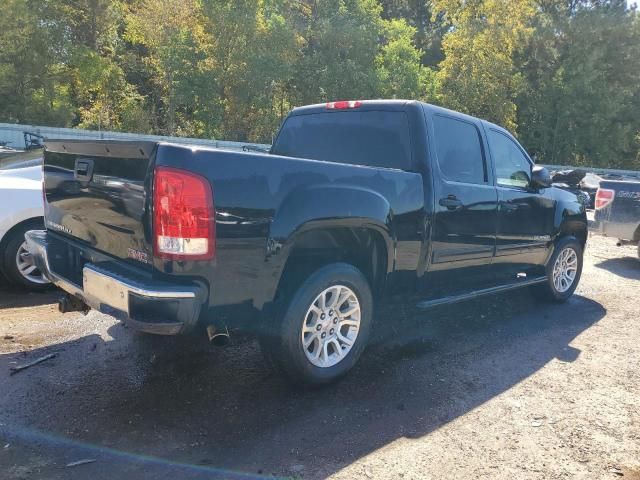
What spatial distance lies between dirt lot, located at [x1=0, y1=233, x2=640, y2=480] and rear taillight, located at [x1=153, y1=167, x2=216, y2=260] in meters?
1.11

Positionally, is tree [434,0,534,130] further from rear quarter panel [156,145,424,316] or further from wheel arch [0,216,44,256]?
rear quarter panel [156,145,424,316]

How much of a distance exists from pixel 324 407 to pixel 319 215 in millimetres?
1251

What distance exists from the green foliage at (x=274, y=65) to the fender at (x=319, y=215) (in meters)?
16.4

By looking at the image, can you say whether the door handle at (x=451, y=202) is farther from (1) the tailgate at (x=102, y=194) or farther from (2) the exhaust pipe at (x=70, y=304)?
(2) the exhaust pipe at (x=70, y=304)

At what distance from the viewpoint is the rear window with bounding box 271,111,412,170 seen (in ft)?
14.2

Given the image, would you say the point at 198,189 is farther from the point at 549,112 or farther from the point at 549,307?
the point at 549,112

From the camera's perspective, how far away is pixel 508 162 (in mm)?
5359

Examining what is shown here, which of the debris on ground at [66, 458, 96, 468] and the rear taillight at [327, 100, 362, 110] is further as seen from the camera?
the rear taillight at [327, 100, 362, 110]

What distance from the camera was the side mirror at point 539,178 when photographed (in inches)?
212

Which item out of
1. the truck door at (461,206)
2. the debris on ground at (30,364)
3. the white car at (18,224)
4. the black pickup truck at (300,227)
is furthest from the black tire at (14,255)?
the truck door at (461,206)

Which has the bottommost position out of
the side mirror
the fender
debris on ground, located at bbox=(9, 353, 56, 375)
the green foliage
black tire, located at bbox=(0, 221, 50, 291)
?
debris on ground, located at bbox=(9, 353, 56, 375)

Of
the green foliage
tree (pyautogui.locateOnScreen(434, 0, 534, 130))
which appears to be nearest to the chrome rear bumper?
the green foliage

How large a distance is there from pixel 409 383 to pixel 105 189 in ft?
8.05

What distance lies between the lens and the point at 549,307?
20.3ft
